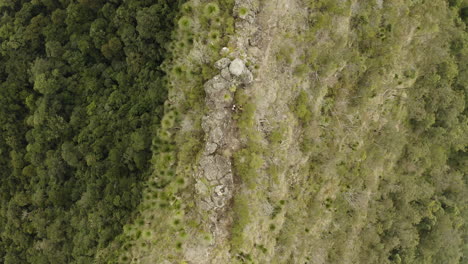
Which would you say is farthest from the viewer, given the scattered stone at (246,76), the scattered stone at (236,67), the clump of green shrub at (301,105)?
the clump of green shrub at (301,105)

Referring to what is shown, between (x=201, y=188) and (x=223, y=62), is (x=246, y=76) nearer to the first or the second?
(x=223, y=62)

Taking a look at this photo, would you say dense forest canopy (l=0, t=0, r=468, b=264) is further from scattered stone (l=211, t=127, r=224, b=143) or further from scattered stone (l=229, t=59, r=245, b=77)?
scattered stone (l=229, t=59, r=245, b=77)

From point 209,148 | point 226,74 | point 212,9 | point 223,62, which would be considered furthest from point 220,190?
point 212,9

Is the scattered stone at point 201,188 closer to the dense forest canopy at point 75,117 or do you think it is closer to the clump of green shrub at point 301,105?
the dense forest canopy at point 75,117

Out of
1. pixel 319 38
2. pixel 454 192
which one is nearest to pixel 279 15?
pixel 319 38

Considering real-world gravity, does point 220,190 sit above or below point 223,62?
below

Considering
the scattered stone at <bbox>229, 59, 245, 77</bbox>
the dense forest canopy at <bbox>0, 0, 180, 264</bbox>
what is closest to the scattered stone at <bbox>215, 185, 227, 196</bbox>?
the dense forest canopy at <bbox>0, 0, 180, 264</bbox>

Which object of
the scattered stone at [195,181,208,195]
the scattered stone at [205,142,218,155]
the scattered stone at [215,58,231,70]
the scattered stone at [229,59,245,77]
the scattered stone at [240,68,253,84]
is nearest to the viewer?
the scattered stone at [229,59,245,77]

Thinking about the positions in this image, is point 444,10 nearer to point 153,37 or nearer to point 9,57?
point 153,37

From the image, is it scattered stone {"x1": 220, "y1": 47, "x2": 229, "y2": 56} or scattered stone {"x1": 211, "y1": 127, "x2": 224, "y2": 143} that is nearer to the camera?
scattered stone {"x1": 220, "y1": 47, "x2": 229, "y2": 56}

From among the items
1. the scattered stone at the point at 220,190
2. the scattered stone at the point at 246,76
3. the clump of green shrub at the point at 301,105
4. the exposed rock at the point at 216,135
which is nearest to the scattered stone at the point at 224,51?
the scattered stone at the point at 246,76

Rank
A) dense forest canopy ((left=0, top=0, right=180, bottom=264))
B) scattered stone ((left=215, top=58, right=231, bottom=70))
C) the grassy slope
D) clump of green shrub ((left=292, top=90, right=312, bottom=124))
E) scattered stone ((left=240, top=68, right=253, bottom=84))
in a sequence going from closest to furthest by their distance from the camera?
scattered stone ((left=215, top=58, right=231, bottom=70))
scattered stone ((left=240, top=68, right=253, bottom=84))
the grassy slope
dense forest canopy ((left=0, top=0, right=180, bottom=264))
clump of green shrub ((left=292, top=90, right=312, bottom=124))
